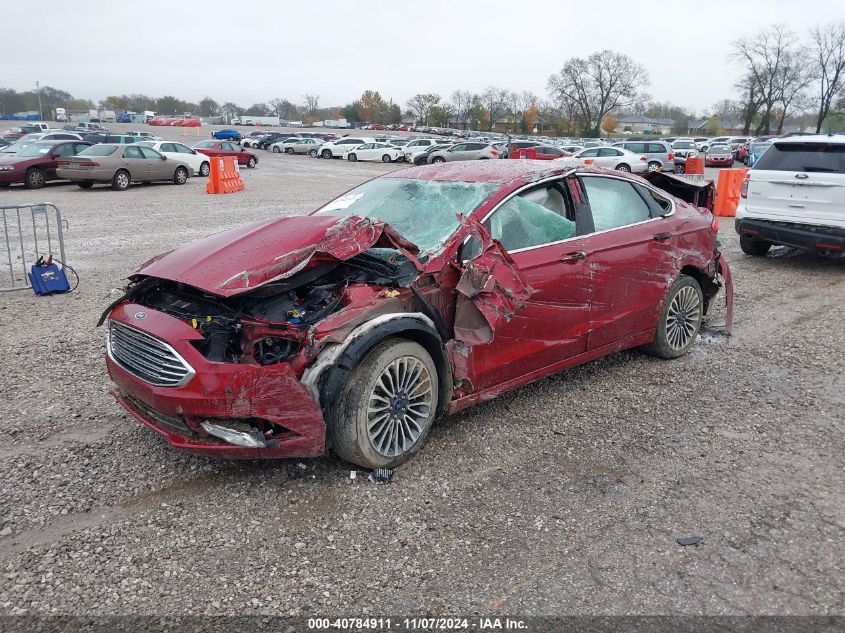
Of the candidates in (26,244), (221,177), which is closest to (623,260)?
(26,244)

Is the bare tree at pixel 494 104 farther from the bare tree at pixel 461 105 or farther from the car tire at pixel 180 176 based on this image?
the car tire at pixel 180 176

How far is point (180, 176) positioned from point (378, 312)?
2160 centimetres

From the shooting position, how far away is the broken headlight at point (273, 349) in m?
3.62

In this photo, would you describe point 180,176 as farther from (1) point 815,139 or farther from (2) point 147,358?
(2) point 147,358

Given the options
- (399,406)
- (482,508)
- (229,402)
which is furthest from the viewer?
(399,406)

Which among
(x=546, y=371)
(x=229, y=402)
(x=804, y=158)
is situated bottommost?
(x=546, y=371)

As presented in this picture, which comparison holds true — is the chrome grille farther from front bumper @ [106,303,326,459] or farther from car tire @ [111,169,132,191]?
car tire @ [111,169,132,191]

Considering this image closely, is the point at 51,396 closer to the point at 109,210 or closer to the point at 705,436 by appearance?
the point at 705,436

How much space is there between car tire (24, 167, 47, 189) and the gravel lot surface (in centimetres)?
1730

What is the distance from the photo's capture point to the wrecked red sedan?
11.8 ft

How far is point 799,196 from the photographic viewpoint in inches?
367

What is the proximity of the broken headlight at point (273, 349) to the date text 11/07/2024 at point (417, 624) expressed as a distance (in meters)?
1.34

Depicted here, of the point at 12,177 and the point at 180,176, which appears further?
the point at 180,176

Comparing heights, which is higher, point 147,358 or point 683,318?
point 147,358
